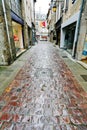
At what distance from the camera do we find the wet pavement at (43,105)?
180cm

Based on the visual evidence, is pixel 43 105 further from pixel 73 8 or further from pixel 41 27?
pixel 41 27

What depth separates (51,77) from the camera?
12.3 feet

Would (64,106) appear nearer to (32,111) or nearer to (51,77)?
(32,111)

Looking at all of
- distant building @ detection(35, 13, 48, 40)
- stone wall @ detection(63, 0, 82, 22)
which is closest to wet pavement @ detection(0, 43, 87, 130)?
stone wall @ detection(63, 0, 82, 22)

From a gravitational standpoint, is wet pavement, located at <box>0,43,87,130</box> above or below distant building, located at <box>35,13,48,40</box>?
below

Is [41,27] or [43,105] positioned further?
[41,27]

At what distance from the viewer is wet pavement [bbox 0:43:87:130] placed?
1.80 m

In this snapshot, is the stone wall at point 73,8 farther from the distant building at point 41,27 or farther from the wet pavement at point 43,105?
the distant building at point 41,27

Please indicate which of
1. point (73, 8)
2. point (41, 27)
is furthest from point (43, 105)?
point (41, 27)

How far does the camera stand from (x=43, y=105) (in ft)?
7.46

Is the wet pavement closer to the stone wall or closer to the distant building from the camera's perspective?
the stone wall

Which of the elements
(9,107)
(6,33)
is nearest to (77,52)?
(6,33)

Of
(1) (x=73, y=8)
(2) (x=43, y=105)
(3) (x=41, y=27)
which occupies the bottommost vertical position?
(2) (x=43, y=105)

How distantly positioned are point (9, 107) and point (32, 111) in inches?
22.9
